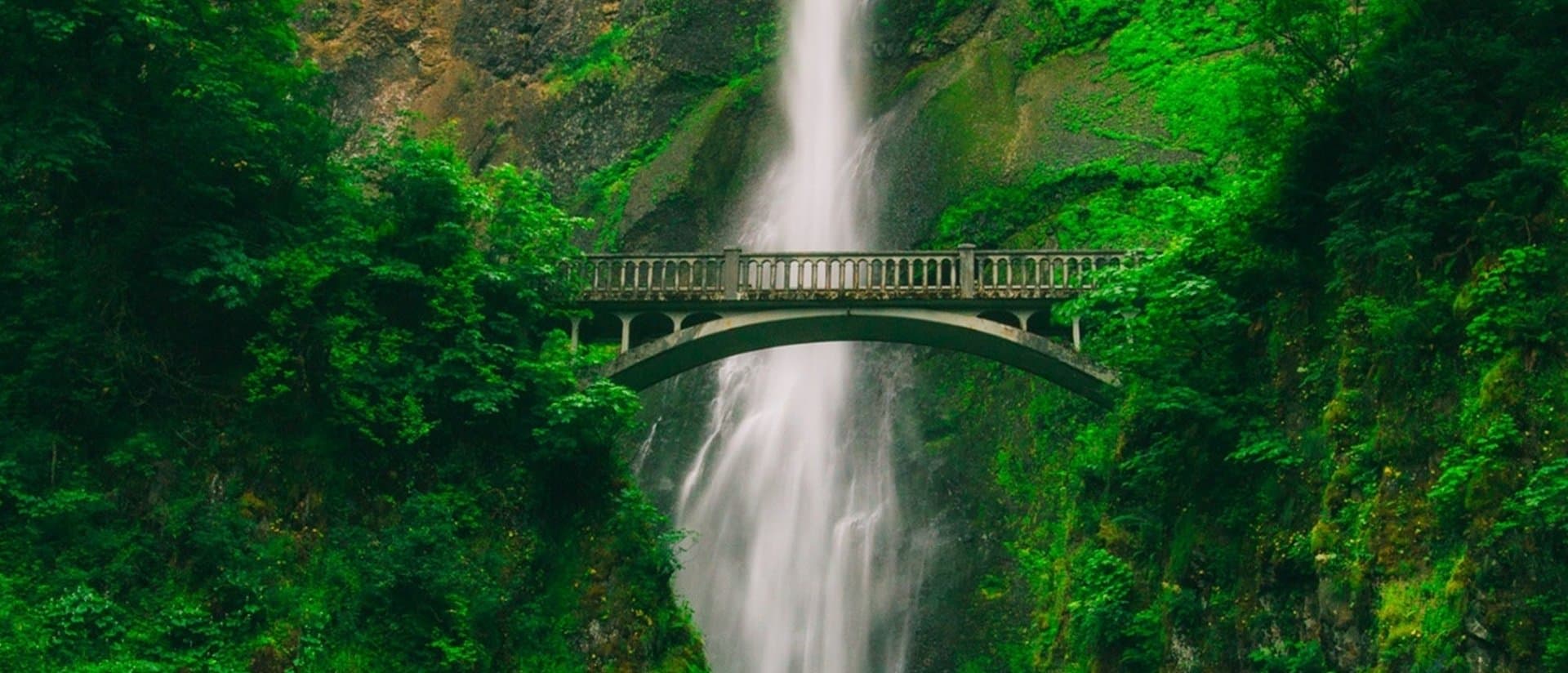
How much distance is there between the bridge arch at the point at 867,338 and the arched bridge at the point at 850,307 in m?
0.02

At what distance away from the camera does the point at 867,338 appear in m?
26.3

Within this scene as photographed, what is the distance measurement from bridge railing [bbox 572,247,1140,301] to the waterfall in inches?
290

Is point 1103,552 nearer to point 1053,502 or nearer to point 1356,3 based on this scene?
point 1356,3

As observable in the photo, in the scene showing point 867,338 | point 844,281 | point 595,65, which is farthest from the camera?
point 595,65

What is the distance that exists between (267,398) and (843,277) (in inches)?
367

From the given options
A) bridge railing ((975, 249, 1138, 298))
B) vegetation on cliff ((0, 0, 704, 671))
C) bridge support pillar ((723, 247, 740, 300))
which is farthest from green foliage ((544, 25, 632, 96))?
bridge railing ((975, 249, 1138, 298))

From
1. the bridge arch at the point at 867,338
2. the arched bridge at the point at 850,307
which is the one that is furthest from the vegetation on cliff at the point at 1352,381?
the arched bridge at the point at 850,307

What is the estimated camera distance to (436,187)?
2253cm

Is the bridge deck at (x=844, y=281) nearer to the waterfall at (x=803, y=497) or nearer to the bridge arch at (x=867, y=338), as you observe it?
the bridge arch at (x=867, y=338)

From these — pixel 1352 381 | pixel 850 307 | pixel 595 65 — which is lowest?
pixel 1352 381

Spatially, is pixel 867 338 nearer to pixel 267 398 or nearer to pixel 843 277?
pixel 843 277

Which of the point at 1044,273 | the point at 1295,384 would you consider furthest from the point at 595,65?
the point at 1295,384

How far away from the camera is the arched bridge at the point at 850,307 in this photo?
81.4ft

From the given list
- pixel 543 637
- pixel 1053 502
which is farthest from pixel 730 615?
pixel 543 637
